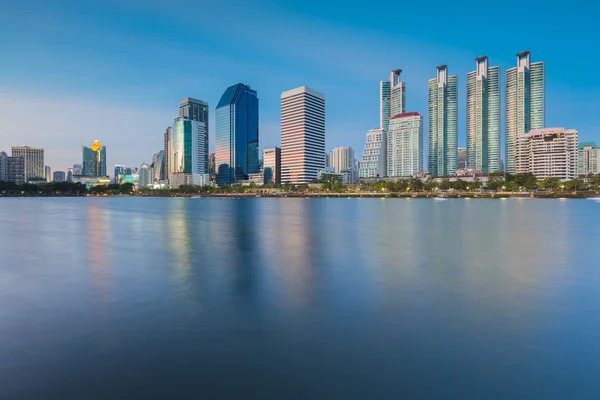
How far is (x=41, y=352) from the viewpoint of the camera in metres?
9.43

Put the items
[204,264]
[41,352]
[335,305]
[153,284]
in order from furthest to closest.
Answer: [204,264] → [153,284] → [335,305] → [41,352]

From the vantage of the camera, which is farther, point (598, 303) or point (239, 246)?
point (239, 246)

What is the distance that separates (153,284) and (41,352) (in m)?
7.32

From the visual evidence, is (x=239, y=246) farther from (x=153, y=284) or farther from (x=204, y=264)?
(x=153, y=284)

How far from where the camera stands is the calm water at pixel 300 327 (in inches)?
314

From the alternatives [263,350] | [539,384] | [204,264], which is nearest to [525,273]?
[539,384]

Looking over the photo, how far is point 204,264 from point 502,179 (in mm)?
193069

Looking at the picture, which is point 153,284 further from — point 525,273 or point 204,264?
point 525,273

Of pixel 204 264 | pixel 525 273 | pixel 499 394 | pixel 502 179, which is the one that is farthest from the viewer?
pixel 502 179

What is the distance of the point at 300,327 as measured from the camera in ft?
37.2

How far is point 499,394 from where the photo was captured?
301 inches

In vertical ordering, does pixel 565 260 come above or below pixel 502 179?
below

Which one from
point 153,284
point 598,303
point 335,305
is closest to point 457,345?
→ point 335,305

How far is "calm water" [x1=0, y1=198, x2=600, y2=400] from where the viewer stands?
314 inches
